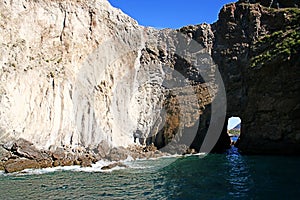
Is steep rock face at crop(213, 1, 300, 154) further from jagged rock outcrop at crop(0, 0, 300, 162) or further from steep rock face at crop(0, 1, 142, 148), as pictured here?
steep rock face at crop(0, 1, 142, 148)

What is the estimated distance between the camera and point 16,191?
19906mm

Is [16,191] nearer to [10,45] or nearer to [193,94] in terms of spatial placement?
[10,45]

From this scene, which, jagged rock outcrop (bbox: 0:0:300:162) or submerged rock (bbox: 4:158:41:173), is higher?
jagged rock outcrop (bbox: 0:0:300:162)

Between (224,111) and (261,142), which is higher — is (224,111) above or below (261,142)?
above

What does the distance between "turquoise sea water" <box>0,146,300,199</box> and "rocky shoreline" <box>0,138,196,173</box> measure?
2.22 meters

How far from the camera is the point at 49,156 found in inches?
1284

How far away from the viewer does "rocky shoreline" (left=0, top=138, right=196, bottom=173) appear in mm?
29641

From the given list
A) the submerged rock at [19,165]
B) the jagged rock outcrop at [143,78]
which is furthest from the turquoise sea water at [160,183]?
the jagged rock outcrop at [143,78]

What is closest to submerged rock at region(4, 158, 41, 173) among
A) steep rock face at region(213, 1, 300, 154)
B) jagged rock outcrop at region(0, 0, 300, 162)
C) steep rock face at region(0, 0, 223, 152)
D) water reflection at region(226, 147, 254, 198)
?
jagged rock outcrop at region(0, 0, 300, 162)

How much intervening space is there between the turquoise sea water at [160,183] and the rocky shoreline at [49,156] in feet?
7.28

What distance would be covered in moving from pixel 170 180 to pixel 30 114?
20167mm

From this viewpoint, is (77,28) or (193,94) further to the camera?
(193,94)

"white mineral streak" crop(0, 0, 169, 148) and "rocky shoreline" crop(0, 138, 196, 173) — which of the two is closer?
"rocky shoreline" crop(0, 138, 196, 173)

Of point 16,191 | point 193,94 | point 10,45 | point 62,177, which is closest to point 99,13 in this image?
point 10,45
